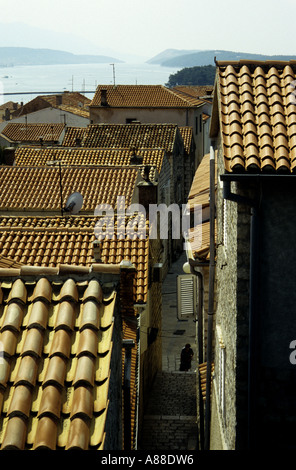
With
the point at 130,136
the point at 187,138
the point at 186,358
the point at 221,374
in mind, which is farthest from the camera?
the point at 187,138

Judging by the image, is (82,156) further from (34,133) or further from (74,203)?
(34,133)

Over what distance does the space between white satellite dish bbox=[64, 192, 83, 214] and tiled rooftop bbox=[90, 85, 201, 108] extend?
1206 inches

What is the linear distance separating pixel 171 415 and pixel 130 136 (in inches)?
1038

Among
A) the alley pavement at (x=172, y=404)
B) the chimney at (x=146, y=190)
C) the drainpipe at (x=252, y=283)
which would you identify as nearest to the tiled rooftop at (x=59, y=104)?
the chimney at (x=146, y=190)

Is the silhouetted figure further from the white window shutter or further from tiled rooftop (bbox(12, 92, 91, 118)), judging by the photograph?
tiled rooftop (bbox(12, 92, 91, 118))

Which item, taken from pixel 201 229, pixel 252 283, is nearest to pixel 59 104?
pixel 201 229

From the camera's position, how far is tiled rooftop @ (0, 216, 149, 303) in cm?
1602

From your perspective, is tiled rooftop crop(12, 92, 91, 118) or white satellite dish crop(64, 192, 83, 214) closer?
white satellite dish crop(64, 192, 83, 214)

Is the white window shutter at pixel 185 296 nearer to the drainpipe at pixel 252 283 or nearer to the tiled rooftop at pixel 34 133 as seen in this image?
the drainpipe at pixel 252 283

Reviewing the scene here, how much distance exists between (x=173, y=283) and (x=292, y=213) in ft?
87.8

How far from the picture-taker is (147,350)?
767 inches

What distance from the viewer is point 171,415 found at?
19.1 metres

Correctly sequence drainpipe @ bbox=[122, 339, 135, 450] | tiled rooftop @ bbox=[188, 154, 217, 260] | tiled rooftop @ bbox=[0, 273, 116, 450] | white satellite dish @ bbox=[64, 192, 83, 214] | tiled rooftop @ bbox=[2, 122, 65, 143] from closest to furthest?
tiled rooftop @ bbox=[0, 273, 116, 450] → drainpipe @ bbox=[122, 339, 135, 450] → tiled rooftop @ bbox=[188, 154, 217, 260] → white satellite dish @ bbox=[64, 192, 83, 214] → tiled rooftop @ bbox=[2, 122, 65, 143]

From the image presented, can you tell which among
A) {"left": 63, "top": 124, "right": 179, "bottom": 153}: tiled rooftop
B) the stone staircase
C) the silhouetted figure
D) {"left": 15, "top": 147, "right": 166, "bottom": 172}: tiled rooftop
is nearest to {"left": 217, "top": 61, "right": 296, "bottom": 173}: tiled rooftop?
the stone staircase
